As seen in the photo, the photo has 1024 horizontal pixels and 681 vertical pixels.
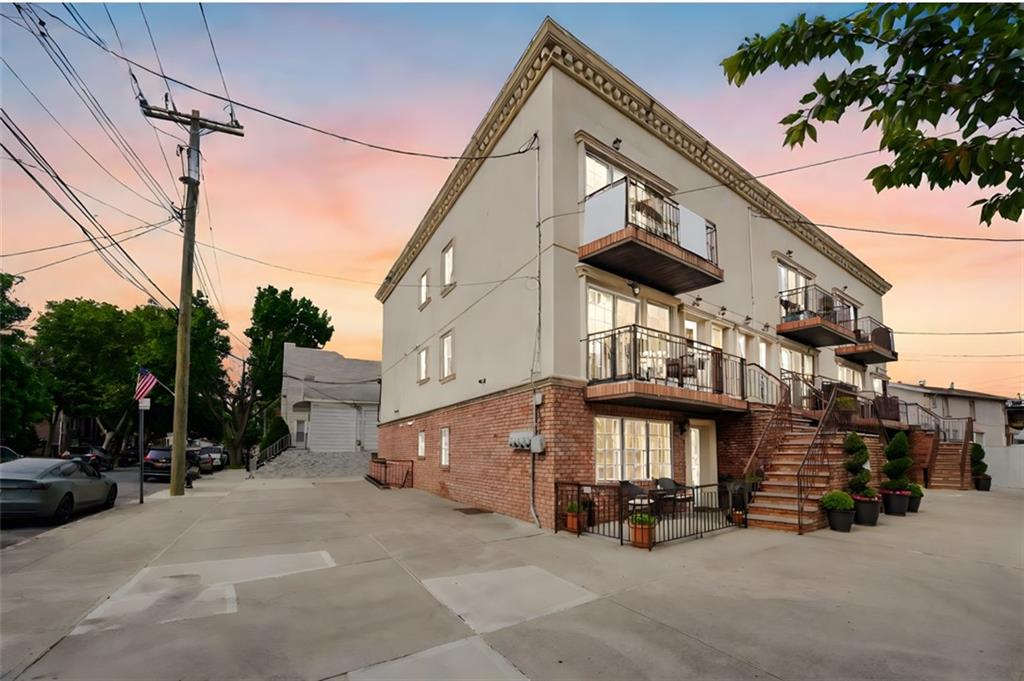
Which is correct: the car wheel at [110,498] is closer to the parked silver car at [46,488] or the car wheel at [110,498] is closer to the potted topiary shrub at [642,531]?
the parked silver car at [46,488]

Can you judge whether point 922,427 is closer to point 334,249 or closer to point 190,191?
point 334,249

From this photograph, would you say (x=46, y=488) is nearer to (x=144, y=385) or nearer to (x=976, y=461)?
(x=144, y=385)

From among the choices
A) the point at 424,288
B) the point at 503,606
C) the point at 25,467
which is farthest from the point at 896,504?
the point at 25,467

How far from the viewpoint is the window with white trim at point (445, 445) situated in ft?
51.9

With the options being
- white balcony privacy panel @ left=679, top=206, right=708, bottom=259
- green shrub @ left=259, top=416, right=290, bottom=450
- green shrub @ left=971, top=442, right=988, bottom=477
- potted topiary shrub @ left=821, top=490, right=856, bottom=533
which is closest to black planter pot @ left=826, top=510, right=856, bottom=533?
potted topiary shrub @ left=821, top=490, right=856, bottom=533

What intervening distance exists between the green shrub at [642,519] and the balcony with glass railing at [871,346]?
50.3 ft

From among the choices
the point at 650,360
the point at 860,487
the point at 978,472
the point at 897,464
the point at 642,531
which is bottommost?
the point at 978,472

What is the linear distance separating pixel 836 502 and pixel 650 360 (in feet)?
14.7

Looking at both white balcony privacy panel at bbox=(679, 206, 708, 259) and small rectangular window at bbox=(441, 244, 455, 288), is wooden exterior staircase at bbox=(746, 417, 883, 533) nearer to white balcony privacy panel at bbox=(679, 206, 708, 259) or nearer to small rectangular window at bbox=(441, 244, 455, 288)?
white balcony privacy panel at bbox=(679, 206, 708, 259)

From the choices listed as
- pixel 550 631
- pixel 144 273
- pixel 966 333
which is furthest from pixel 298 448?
pixel 966 333

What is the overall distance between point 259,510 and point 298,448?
2032cm

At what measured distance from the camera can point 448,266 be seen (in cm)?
1720

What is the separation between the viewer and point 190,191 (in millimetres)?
16625

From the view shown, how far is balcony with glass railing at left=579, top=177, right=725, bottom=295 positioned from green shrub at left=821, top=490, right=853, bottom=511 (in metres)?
5.29
